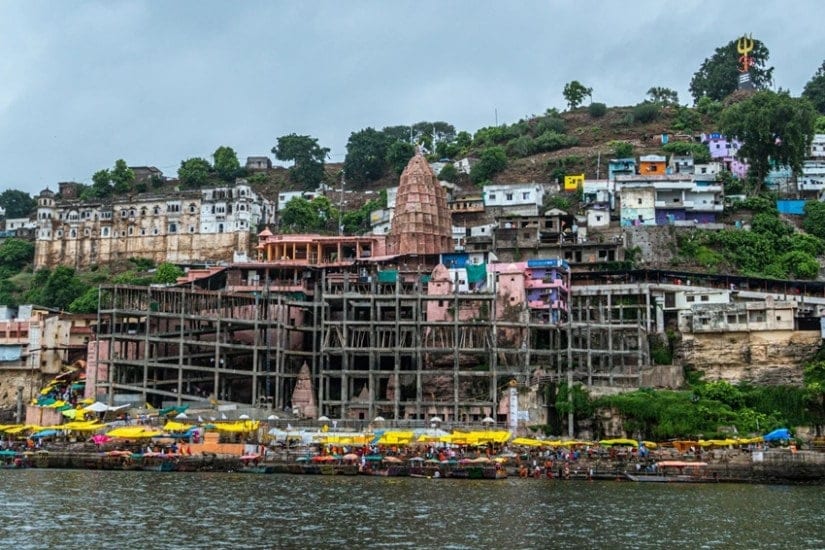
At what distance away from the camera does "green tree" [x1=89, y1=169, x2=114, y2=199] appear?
433 ft

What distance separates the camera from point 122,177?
13312 cm

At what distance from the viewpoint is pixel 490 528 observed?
1540 inches

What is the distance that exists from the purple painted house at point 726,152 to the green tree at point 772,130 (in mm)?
8019

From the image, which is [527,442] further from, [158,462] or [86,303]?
[86,303]

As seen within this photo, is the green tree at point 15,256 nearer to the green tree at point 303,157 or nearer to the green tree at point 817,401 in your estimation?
the green tree at point 303,157

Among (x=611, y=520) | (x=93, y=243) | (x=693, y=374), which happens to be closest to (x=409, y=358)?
(x=693, y=374)

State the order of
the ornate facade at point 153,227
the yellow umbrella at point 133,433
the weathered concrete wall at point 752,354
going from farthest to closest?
the ornate facade at point 153,227
the weathered concrete wall at point 752,354
the yellow umbrella at point 133,433

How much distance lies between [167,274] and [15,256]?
28.5 meters

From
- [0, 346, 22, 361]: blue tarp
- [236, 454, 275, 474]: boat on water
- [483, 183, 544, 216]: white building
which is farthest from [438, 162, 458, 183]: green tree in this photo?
[236, 454, 275, 474]: boat on water

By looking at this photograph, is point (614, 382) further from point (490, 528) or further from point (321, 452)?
point (490, 528)

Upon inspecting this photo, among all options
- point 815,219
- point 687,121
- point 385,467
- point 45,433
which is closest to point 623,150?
point 687,121

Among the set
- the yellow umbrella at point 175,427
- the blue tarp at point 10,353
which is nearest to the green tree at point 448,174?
the blue tarp at point 10,353

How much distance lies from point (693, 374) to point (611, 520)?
1343 inches

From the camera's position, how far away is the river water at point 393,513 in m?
36.5
